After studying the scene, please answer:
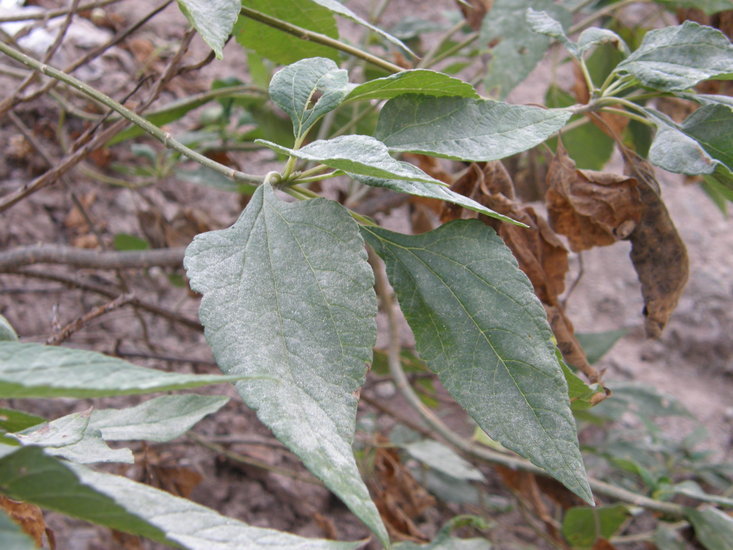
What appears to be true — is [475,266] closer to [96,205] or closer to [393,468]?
[393,468]

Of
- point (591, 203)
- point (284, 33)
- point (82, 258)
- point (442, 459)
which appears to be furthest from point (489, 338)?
point (82, 258)

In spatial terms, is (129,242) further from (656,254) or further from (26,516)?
(656,254)

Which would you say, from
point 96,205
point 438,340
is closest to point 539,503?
point 438,340

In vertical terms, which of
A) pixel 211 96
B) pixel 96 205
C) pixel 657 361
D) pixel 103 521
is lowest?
pixel 657 361

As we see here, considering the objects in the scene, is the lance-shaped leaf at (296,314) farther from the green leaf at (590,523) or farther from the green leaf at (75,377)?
the green leaf at (590,523)

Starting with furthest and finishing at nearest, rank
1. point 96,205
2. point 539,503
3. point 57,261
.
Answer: point 96,205
point 539,503
point 57,261

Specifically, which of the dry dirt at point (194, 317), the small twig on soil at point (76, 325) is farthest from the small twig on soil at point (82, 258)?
the small twig on soil at point (76, 325)

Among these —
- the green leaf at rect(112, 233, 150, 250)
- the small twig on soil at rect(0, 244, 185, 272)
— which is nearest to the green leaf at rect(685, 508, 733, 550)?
the small twig on soil at rect(0, 244, 185, 272)
